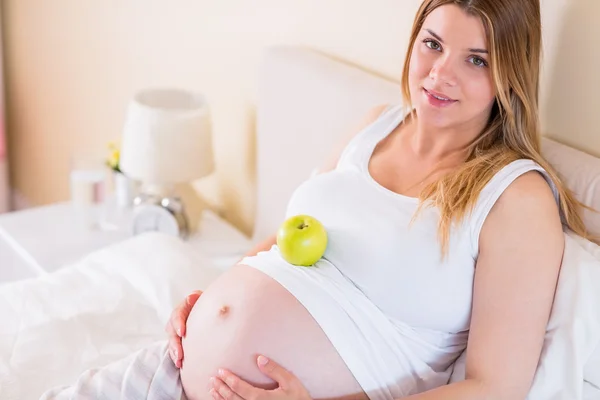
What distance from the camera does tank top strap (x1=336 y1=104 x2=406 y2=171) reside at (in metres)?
1.51

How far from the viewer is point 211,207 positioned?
2436mm

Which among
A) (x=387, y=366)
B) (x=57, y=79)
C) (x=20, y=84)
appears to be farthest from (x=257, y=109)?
(x=20, y=84)

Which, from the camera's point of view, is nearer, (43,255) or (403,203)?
(403,203)

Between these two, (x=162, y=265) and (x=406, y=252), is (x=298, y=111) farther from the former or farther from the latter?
(x=406, y=252)

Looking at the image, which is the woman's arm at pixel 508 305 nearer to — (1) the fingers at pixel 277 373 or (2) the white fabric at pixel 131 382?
(1) the fingers at pixel 277 373

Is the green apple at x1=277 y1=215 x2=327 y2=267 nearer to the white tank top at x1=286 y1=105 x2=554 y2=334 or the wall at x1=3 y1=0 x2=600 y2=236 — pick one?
the white tank top at x1=286 y1=105 x2=554 y2=334

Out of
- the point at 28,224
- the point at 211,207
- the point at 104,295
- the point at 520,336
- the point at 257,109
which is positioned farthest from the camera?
the point at 211,207

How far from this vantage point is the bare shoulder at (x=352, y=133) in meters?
1.58

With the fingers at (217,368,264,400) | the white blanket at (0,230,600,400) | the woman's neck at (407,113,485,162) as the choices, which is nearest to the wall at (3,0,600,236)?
the woman's neck at (407,113,485,162)

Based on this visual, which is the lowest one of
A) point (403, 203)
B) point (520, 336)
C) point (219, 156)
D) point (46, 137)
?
point (46, 137)

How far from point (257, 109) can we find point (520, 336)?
102cm

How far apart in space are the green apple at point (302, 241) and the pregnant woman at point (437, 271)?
2 centimetres

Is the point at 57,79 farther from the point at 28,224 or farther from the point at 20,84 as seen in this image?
the point at 28,224

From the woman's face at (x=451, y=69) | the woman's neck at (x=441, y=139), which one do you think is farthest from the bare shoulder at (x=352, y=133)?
the woman's face at (x=451, y=69)
